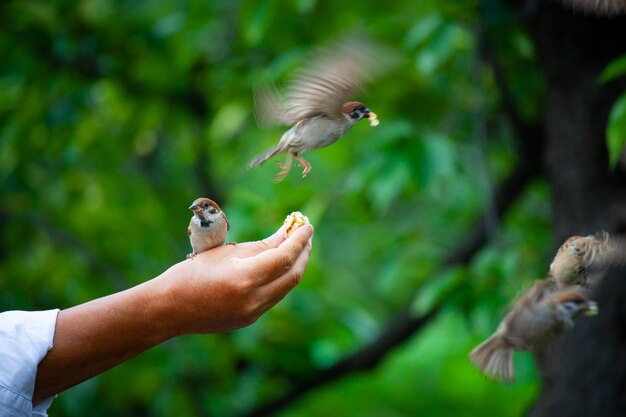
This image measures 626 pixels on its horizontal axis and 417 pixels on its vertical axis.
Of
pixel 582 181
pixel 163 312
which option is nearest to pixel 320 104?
pixel 163 312

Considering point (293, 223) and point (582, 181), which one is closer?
point (293, 223)

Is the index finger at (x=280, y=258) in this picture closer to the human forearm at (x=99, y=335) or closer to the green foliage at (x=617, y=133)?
the human forearm at (x=99, y=335)

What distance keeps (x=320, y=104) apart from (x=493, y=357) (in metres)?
0.90

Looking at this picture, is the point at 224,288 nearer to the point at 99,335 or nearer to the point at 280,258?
the point at 280,258

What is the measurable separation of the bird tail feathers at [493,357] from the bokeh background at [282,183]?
2.31 ft

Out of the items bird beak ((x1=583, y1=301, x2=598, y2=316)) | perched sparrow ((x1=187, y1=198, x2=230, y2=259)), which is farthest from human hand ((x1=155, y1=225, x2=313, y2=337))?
bird beak ((x1=583, y1=301, x2=598, y2=316))

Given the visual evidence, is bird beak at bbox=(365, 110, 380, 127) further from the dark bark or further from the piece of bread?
the dark bark

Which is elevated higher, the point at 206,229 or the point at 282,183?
the point at 282,183

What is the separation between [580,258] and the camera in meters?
2.09

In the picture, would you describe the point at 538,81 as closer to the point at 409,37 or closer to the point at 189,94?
the point at 409,37

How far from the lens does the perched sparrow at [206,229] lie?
89.9 inches

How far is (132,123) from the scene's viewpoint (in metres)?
5.00

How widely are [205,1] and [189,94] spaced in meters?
0.91

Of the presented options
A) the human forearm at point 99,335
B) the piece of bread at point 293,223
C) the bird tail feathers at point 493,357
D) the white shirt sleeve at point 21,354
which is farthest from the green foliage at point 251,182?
the white shirt sleeve at point 21,354
